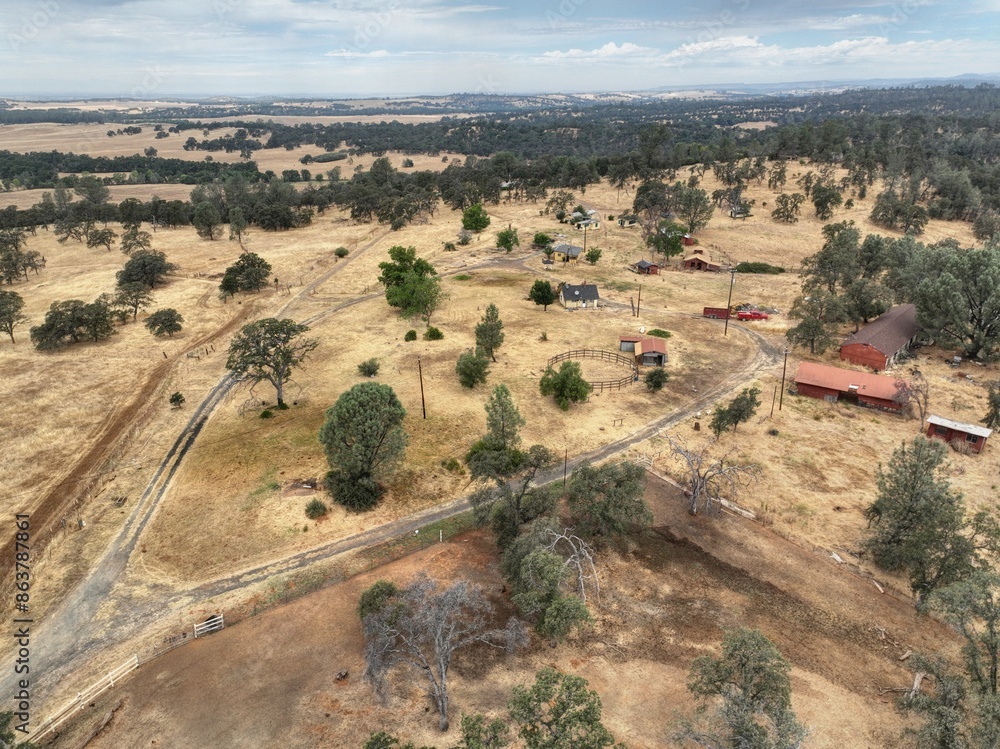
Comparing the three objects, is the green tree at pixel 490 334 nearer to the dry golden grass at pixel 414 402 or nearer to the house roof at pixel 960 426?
the dry golden grass at pixel 414 402

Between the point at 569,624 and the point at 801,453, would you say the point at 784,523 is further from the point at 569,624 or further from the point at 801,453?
the point at 569,624

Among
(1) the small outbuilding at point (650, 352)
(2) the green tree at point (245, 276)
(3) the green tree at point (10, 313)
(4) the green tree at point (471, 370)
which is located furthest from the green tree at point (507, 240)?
(3) the green tree at point (10, 313)

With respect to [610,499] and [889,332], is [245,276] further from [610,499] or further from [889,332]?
[889,332]

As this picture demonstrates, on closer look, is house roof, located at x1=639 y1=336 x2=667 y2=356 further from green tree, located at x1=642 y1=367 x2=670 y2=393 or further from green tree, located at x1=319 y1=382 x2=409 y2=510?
green tree, located at x1=319 y1=382 x2=409 y2=510

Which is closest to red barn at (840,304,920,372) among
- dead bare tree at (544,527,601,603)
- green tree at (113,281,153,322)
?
dead bare tree at (544,527,601,603)

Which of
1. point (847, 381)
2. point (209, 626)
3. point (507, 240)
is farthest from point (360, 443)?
point (507, 240)

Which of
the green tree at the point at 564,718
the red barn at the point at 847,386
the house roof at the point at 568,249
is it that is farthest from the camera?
the house roof at the point at 568,249
